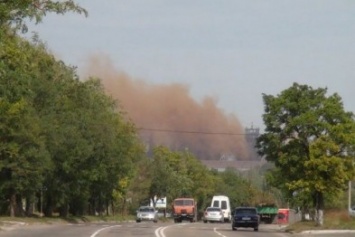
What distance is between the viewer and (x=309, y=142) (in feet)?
180

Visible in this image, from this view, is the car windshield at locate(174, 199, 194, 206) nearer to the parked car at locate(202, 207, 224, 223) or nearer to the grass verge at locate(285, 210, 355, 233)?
the parked car at locate(202, 207, 224, 223)

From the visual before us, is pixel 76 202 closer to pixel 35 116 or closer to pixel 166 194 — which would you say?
pixel 35 116

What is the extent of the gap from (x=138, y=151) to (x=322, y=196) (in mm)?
46819

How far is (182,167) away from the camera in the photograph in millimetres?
141625

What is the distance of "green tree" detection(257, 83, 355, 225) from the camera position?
52656 mm

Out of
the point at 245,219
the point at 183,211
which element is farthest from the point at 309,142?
the point at 183,211

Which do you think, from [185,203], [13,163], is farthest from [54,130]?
[185,203]

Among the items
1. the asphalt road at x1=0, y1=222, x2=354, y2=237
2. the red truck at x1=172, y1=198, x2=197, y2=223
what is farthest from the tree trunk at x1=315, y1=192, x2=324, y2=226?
the red truck at x1=172, y1=198, x2=197, y2=223

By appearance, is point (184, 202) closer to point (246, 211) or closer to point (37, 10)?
point (246, 211)

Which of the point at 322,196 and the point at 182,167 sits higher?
the point at 182,167

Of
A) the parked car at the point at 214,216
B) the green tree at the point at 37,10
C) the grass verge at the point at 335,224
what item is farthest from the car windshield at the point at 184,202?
the green tree at the point at 37,10

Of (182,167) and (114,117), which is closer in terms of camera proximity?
(114,117)

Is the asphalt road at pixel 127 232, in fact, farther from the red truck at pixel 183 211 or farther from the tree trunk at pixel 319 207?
the red truck at pixel 183 211

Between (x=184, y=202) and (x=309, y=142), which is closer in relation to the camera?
(x=309, y=142)
